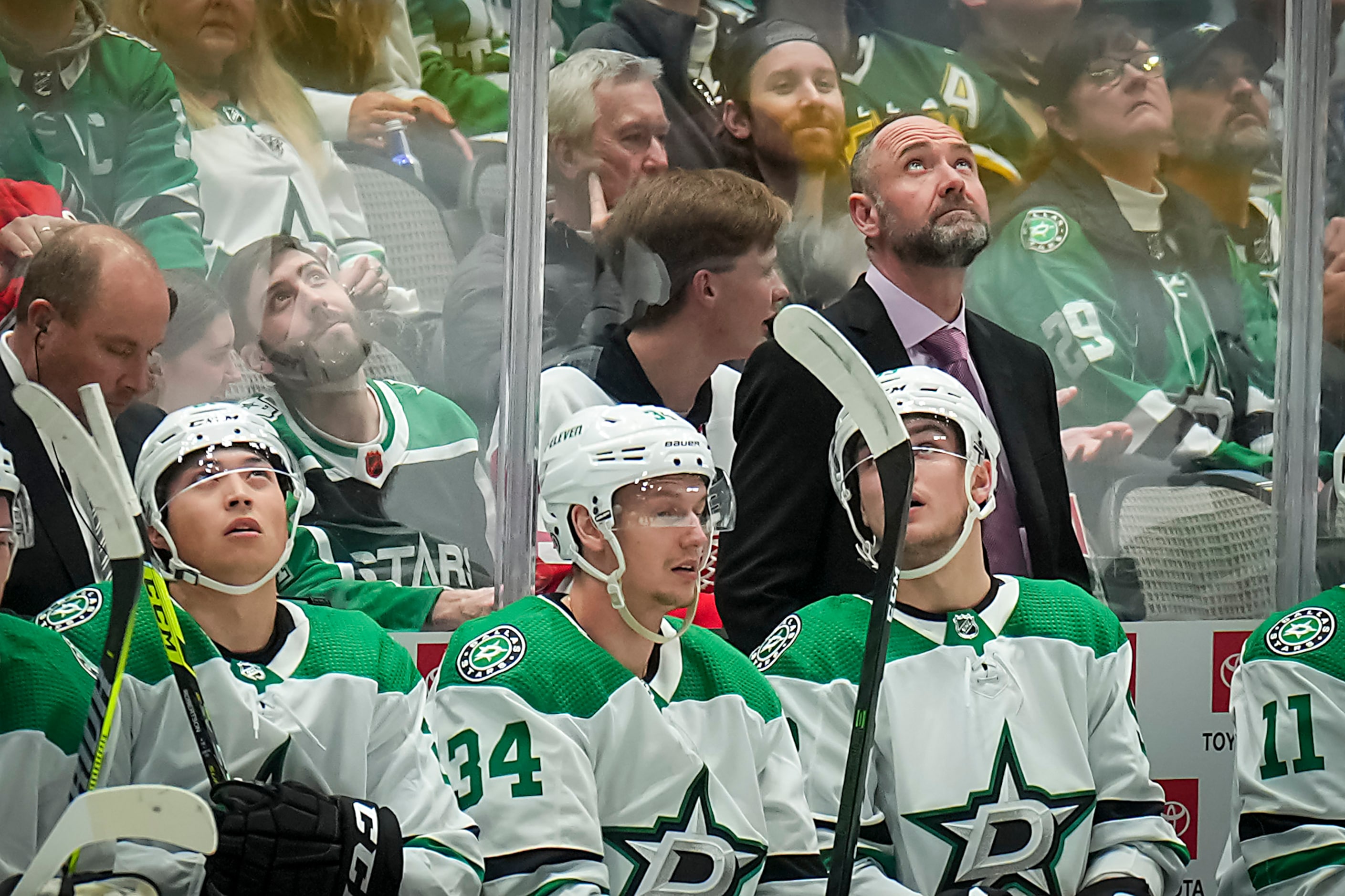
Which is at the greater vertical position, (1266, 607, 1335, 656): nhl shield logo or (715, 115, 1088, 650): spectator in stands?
(715, 115, 1088, 650): spectator in stands

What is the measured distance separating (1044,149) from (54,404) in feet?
6.82

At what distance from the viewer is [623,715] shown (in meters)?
2.26

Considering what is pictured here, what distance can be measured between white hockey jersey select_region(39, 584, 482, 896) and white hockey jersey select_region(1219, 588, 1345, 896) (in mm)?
1414

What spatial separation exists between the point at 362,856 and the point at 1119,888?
1.26m

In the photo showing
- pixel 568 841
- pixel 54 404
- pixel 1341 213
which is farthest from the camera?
pixel 1341 213

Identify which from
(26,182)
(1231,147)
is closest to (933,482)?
(1231,147)

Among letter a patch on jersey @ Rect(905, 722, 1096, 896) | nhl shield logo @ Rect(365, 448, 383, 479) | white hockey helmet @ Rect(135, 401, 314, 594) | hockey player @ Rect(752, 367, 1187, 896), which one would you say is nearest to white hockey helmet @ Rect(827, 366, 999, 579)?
hockey player @ Rect(752, 367, 1187, 896)

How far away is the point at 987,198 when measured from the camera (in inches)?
118

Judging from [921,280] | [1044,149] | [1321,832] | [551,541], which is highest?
[1044,149]

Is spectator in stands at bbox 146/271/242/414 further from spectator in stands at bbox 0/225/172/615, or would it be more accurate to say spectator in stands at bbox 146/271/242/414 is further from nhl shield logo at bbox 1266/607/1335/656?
nhl shield logo at bbox 1266/607/1335/656

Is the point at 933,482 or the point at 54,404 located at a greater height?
the point at 54,404

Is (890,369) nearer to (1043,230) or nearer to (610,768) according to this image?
(1043,230)

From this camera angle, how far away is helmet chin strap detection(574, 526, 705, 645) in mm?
2330

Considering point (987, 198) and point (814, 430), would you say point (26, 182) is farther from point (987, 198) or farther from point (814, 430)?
point (987, 198)
